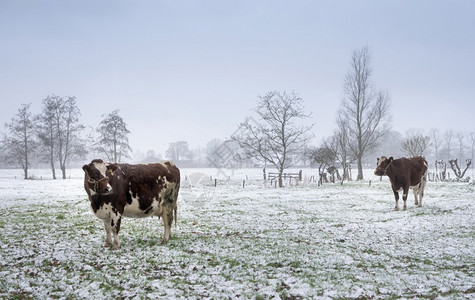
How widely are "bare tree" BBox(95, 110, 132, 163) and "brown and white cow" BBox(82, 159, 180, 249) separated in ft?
126

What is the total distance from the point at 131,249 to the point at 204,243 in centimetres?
196

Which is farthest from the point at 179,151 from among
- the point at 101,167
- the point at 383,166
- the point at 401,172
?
the point at 101,167

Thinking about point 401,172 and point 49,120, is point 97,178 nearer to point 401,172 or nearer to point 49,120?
point 401,172

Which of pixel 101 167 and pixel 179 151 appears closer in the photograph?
pixel 101 167

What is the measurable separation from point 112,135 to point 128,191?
133 feet

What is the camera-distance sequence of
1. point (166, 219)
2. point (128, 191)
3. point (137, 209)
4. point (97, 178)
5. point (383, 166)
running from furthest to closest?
1. point (383, 166)
2. point (166, 219)
3. point (137, 209)
4. point (128, 191)
5. point (97, 178)

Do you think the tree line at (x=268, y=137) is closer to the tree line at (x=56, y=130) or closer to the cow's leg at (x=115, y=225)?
the tree line at (x=56, y=130)

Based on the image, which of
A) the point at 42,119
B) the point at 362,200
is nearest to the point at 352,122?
the point at 362,200

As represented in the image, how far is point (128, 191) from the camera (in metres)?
7.88

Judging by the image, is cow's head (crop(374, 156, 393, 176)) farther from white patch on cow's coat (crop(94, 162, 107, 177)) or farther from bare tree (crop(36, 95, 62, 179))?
bare tree (crop(36, 95, 62, 179))

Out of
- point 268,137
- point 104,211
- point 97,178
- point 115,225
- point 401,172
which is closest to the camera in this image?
point 97,178

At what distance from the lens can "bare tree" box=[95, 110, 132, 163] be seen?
4438 cm

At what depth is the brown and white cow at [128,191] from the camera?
7246 mm

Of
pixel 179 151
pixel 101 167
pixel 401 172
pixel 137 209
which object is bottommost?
pixel 137 209
